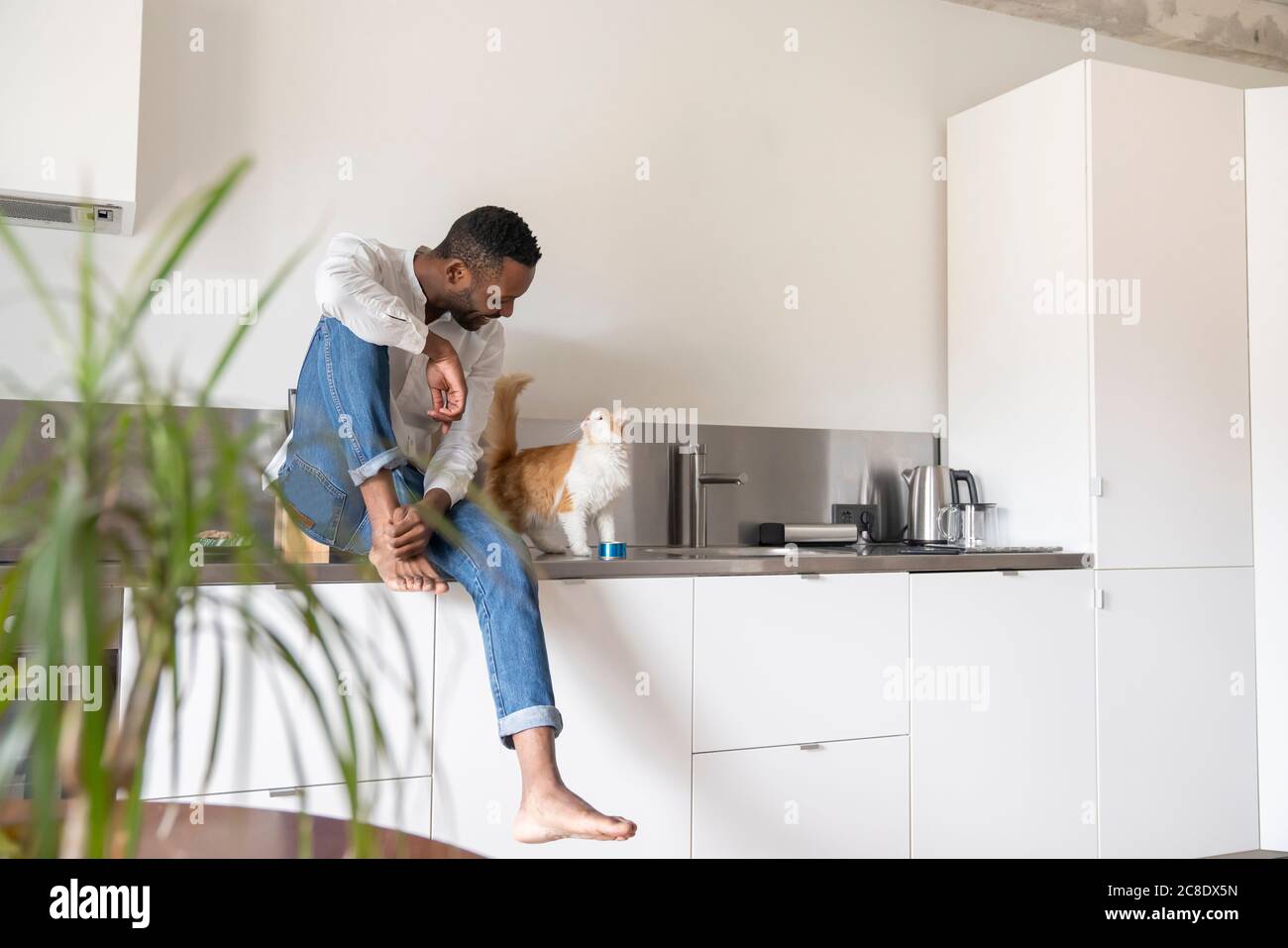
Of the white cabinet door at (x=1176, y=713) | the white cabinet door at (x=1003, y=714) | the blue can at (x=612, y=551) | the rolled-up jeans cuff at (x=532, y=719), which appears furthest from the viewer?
the white cabinet door at (x=1176, y=713)

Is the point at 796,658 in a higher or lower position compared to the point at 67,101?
lower

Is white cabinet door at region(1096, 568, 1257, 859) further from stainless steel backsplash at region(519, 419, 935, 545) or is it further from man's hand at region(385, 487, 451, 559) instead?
man's hand at region(385, 487, 451, 559)

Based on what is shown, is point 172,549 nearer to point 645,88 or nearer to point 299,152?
point 299,152

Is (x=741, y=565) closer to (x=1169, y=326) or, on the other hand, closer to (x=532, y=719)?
(x=532, y=719)

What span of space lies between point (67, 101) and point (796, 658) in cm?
182

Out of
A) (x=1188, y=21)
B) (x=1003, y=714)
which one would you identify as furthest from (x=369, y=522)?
(x=1188, y=21)

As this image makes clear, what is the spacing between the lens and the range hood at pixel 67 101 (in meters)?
1.95

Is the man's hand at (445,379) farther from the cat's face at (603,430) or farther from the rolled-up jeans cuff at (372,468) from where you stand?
the cat's face at (603,430)

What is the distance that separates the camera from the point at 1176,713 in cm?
270

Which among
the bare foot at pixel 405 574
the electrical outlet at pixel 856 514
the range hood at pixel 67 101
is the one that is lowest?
the bare foot at pixel 405 574

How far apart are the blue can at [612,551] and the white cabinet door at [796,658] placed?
203 mm

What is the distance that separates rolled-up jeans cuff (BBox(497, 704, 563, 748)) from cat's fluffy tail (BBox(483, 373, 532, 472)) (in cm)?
78

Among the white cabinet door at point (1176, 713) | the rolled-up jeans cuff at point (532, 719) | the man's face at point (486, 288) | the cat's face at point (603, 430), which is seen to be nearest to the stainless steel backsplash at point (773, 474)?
the cat's face at point (603, 430)
